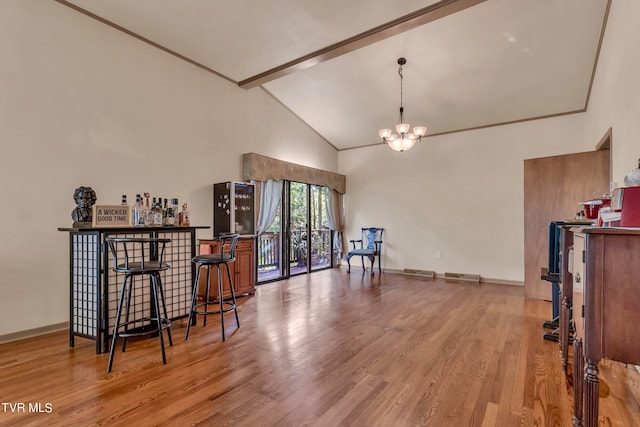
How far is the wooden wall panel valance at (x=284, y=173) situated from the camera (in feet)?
17.3

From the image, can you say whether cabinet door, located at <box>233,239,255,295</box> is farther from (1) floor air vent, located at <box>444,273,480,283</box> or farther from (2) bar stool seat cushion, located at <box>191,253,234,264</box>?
(1) floor air vent, located at <box>444,273,480,283</box>

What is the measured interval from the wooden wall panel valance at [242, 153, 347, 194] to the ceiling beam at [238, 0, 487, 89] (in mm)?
1236

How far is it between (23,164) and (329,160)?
530cm

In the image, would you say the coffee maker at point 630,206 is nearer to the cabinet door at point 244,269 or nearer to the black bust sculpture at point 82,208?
the black bust sculpture at point 82,208

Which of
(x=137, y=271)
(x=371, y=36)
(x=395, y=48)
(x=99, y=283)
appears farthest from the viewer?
(x=395, y=48)

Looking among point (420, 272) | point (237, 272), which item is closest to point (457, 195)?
point (420, 272)

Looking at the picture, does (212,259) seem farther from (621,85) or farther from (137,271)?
(621,85)

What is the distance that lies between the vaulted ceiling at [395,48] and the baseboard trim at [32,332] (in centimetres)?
337

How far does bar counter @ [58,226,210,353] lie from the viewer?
8.90 ft

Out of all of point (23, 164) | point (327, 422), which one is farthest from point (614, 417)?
point (23, 164)

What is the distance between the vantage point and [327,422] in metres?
1.78

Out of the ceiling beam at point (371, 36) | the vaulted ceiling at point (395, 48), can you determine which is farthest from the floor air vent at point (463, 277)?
the ceiling beam at point (371, 36)

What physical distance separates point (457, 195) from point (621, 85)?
3275 millimetres

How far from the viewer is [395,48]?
4281 millimetres
